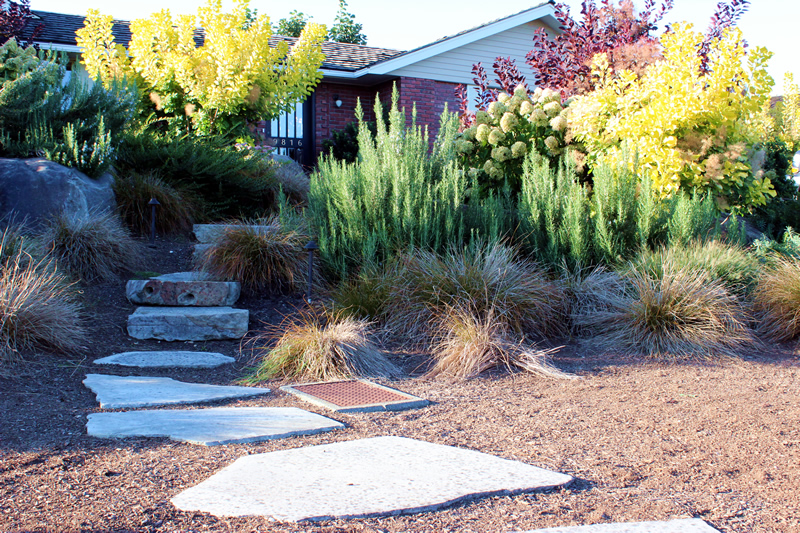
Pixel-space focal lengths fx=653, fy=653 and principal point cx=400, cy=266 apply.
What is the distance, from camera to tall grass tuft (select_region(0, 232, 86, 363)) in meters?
4.23

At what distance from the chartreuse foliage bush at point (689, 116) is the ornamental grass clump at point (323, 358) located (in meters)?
3.58

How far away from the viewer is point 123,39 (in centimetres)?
1355

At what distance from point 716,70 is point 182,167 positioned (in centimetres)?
602

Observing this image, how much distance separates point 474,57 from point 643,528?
14555 mm

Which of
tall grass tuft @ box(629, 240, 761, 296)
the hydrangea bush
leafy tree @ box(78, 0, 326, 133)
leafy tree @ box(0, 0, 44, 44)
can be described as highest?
leafy tree @ box(0, 0, 44, 44)

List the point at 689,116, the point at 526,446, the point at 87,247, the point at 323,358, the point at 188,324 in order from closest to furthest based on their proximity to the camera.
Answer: the point at 526,446
the point at 323,358
the point at 188,324
the point at 87,247
the point at 689,116

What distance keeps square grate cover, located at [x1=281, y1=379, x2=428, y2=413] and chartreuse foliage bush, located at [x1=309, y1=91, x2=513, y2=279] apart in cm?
200

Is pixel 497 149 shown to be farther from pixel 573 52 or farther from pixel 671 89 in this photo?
pixel 573 52

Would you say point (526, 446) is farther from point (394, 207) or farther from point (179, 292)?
point (179, 292)

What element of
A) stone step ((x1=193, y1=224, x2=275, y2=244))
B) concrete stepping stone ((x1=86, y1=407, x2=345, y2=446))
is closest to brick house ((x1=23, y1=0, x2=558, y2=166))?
stone step ((x1=193, y1=224, x2=275, y2=244))

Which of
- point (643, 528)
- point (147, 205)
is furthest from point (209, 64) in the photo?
point (643, 528)

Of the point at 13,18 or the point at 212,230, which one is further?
the point at 13,18

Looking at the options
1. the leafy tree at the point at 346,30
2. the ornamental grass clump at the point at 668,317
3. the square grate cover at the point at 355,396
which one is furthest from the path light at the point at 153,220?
the leafy tree at the point at 346,30

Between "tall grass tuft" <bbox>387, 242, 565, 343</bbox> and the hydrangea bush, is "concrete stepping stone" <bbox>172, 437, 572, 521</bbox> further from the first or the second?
the hydrangea bush
